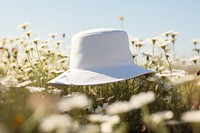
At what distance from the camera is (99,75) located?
360 cm

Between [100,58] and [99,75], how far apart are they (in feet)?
0.66

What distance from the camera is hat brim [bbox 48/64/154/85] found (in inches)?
139

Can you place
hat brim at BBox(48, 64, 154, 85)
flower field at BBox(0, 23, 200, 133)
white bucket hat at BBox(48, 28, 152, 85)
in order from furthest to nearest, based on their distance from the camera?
white bucket hat at BBox(48, 28, 152, 85)
hat brim at BBox(48, 64, 154, 85)
flower field at BBox(0, 23, 200, 133)

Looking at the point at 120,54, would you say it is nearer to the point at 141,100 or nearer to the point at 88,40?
the point at 88,40

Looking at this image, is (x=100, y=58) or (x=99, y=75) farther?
(x=100, y=58)

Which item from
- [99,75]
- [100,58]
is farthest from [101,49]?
[99,75]

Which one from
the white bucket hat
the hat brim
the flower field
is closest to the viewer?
the flower field

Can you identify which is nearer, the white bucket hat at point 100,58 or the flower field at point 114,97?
the flower field at point 114,97

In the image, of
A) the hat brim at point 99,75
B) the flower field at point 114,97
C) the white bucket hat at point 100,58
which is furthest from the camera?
the white bucket hat at point 100,58

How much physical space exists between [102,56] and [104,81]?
0.33 metres

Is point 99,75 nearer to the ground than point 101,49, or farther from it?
nearer to the ground

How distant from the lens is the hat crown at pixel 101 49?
3.74 metres

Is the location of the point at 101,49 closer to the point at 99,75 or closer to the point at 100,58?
the point at 100,58

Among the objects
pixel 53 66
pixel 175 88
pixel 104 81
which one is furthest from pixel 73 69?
pixel 53 66
